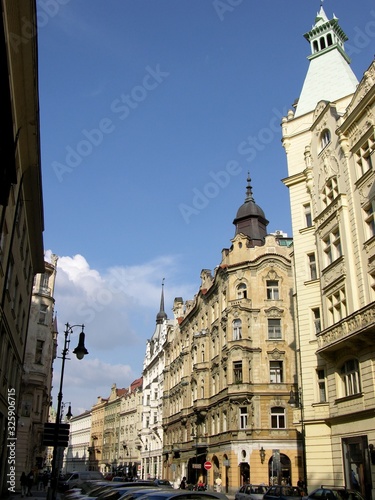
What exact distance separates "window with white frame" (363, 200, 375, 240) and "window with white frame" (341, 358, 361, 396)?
5.85 meters

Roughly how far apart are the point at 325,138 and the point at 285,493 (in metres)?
18.8

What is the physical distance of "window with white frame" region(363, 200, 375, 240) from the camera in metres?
23.8

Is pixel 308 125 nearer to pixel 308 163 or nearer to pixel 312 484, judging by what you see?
pixel 308 163

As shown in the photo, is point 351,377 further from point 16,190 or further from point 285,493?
point 16,190

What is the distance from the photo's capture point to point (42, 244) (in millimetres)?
35344

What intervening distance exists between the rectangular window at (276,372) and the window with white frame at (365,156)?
23.4 meters

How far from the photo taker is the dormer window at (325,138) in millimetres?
29263

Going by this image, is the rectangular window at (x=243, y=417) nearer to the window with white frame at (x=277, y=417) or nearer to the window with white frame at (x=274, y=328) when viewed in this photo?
the window with white frame at (x=277, y=417)

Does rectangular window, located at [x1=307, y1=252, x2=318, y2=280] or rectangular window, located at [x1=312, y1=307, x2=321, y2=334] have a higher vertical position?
rectangular window, located at [x1=307, y1=252, x2=318, y2=280]

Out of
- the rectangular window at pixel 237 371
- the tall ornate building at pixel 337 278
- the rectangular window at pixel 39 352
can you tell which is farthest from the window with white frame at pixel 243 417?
the rectangular window at pixel 39 352

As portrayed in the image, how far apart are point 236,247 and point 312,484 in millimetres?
26688

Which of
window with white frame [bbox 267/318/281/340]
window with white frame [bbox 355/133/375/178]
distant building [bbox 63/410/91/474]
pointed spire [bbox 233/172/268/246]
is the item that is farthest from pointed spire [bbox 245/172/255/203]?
distant building [bbox 63/410/91/474]

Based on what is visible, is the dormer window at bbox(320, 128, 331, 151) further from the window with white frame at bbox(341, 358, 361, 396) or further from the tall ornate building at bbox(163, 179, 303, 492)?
the tall ornate building at bbox(163, 179, 303, 492)

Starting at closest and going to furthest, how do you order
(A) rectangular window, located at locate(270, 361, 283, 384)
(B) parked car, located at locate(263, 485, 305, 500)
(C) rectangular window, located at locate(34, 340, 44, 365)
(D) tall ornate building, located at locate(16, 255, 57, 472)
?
1. (B) parked car, located at locate(263, 485, 305, 500)
2. (A) rectangular window, located at locate(270, 361, 283, 384)
3. (D) tall ornate building, located at locate(16, 255, 57, 472)
4. (C) rectangular window, located at locate(34, 340, 44, 365)
